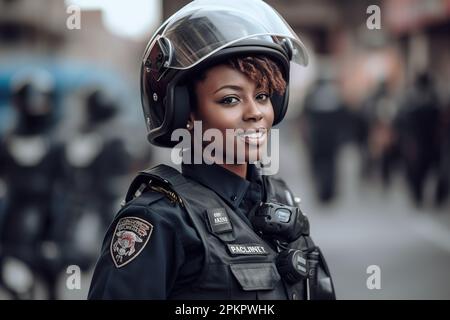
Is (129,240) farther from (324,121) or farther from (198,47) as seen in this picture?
(324,121)

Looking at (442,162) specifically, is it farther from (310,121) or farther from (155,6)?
Result: (155,6)

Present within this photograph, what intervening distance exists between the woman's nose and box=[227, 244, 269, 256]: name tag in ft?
0.91

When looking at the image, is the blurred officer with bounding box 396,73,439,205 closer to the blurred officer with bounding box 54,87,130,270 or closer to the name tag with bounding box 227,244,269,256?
the blurred officer with bounding box 54,87,130,270

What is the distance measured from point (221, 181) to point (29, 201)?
15.3 feet

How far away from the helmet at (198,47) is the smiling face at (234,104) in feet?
0.11

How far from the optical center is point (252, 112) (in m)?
2.08

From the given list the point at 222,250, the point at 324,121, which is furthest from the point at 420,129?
the point at 222,250

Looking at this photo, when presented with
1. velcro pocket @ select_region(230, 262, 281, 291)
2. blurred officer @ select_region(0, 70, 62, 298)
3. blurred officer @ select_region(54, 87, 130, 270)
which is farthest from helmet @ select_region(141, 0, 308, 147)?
blurred officer @ select_region(54, 87, 130, 270)

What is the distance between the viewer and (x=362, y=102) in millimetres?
9648

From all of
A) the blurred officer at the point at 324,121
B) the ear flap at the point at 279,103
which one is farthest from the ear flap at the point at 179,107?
the blurred officer at the point at 324,121

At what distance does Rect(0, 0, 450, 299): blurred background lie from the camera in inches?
266

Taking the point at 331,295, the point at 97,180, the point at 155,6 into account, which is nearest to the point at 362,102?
the point at 155,6

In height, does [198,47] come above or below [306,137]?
above

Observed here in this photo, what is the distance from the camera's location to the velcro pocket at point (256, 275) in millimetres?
1971
